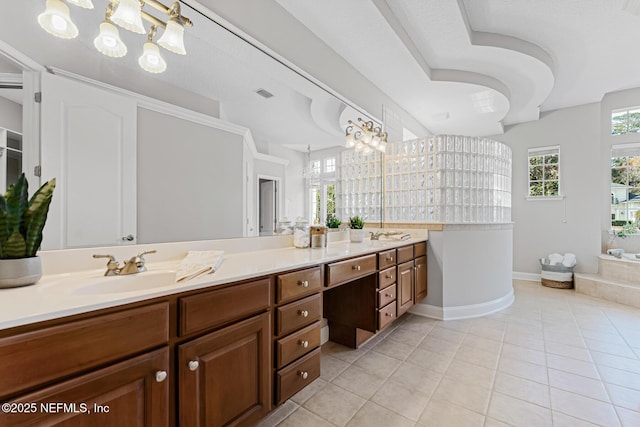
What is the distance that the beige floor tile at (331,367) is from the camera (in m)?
1.85

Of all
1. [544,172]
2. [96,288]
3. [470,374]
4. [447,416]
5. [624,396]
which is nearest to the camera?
[96,288]

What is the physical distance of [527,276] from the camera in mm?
4602

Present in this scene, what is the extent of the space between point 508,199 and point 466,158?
97 centimetres

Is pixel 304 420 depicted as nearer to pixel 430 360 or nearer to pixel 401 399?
pixel 401 399

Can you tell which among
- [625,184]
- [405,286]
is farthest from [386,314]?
[625,184]

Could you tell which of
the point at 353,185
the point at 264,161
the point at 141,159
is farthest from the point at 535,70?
the point at 141,159

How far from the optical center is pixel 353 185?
3072mm

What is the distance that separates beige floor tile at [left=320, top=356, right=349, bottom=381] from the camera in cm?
185

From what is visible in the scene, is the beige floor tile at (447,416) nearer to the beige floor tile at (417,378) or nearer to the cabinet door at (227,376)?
the beige floor tile at (417,378)

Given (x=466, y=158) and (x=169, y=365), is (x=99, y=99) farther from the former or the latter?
(x=466, y=158)

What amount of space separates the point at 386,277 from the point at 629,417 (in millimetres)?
1424

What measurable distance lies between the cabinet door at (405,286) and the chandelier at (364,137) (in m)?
1.22

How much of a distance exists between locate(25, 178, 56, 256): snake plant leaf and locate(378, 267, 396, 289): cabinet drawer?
186 centimetres

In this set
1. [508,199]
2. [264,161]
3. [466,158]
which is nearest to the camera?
[264,161]
